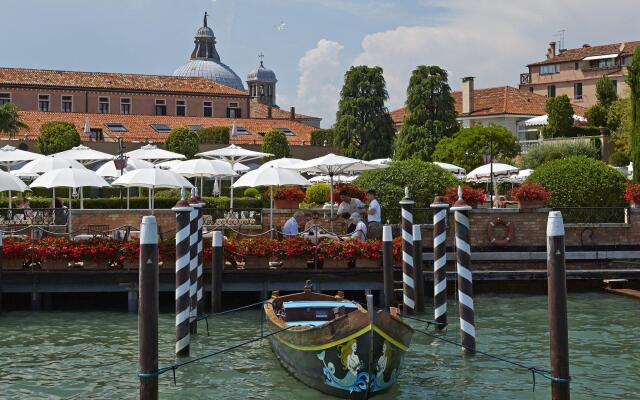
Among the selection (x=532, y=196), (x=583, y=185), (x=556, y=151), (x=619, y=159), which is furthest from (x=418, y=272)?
(x=556, y=151)

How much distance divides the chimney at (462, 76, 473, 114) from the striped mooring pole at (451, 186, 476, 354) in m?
63.4

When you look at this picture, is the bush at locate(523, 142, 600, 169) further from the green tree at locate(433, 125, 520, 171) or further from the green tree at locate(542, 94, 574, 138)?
the green tree at locate(542, 94, 574, 138)

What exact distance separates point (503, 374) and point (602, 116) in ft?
179

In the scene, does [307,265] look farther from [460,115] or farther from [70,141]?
[460,115]

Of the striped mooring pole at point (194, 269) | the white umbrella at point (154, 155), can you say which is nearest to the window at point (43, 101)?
the white umbrella at point (154, 155)

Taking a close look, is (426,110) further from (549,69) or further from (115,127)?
(549,69)

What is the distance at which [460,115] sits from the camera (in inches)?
3110

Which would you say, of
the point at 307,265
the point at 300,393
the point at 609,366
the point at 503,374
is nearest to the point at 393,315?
the point at 300,393

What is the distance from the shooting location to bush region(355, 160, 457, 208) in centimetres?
2717

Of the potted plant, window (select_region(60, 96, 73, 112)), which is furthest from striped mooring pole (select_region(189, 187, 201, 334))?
window (select_region(60, 96, 73, 112))

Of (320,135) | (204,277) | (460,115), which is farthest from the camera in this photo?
(460,115)

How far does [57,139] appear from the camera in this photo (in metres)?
51.6

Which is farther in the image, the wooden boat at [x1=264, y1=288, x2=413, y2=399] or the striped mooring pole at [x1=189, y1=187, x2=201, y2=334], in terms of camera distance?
the striped mooring pole at [x1=189, y1=187, x2=201, y2=334]

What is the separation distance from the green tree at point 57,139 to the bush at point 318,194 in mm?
22217
